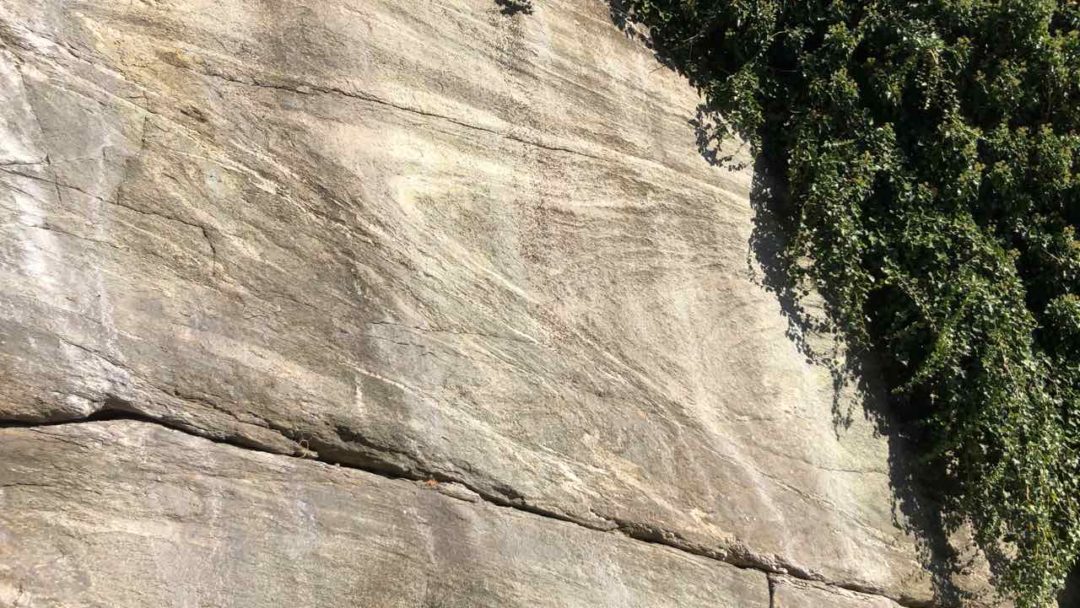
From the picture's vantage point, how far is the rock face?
12.6 ft

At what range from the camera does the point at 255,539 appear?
3.98 meters

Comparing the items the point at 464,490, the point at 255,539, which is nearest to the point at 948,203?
the point at 464,490

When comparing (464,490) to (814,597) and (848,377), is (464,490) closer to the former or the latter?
(814,597)

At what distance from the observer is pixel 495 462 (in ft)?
15.3

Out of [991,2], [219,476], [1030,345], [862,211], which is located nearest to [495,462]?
[219,476]

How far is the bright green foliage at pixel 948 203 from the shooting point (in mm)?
5945

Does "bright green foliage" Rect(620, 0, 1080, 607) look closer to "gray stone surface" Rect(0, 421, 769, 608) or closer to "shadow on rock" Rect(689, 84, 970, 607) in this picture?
"shadow on rock" Rect(689, 84, 970, 607)

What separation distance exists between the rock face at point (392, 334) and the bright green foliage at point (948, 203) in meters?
0.50

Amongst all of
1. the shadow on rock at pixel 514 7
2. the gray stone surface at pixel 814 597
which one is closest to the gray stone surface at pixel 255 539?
the gray stone surface at pixel 814 597

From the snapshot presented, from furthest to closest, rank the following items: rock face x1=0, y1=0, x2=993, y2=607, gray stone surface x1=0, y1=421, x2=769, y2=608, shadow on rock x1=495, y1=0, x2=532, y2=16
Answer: shadow on rock x1=495, y1=0, x2=532, y2=16 → rock face x1=0, y1=0, x2=993, y2=607 → gray stone surface x1=0, y1=421, x2=769, y2=608

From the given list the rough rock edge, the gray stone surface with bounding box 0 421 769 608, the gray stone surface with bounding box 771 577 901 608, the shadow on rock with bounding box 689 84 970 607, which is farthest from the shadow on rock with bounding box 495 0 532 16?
the gray stone surface with bounding box 771 577 901 608

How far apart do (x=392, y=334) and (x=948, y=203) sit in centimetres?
375

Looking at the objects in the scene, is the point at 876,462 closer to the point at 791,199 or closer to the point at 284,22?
the point at 791,199

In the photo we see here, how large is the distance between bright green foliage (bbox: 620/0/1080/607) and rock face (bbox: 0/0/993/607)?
50 centimetres
